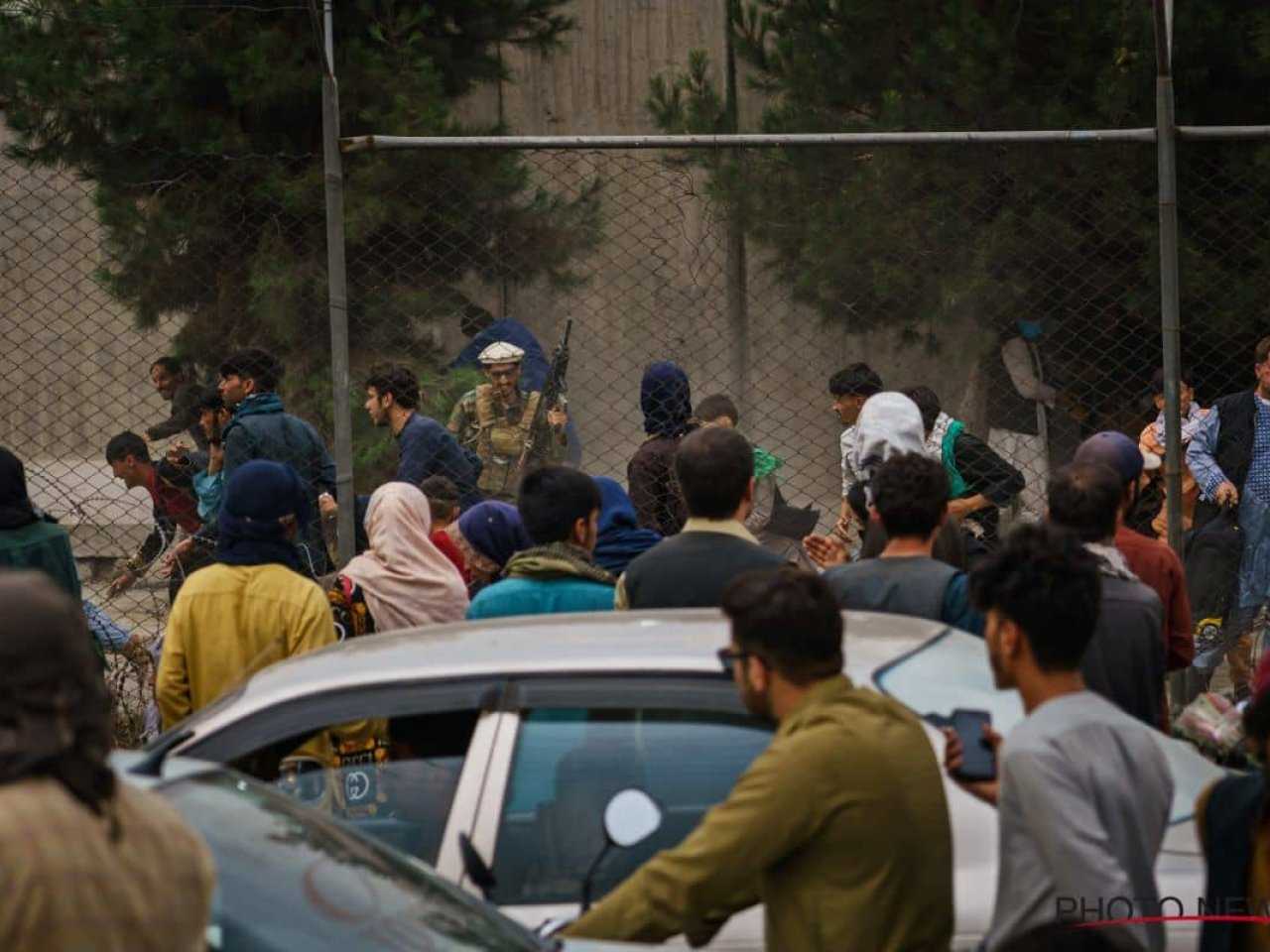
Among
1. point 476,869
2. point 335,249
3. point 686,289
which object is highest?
point 335,249

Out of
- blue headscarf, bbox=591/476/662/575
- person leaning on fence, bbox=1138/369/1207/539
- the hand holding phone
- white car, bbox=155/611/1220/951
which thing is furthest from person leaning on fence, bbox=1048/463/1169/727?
person leaning on fence, bbox=1138/369/1207/539

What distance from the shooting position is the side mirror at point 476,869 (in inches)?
151

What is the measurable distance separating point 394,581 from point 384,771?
6.86 feet

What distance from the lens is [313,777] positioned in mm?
4203

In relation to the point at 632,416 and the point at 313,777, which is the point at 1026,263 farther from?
the point at 313,777

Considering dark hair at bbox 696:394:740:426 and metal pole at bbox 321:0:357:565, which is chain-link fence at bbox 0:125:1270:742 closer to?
dark hair at bbox 696:394:740:426

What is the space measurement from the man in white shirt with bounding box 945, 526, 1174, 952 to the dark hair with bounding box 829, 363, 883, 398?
14.3 ft

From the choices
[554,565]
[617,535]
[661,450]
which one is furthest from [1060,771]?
[661,450]

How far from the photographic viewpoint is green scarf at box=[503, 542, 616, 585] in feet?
17.5

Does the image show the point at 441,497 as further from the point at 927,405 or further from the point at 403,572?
the point at 927,405

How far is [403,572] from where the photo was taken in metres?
6.28

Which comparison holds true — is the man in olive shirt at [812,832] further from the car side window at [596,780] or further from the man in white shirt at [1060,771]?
the car side window at [596,780]

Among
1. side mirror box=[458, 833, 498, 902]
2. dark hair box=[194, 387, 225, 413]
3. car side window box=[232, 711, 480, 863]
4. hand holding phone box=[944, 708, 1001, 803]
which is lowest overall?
side mirror box=[458, 833, 498, 902]

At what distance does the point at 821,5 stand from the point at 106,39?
401 centimetres
